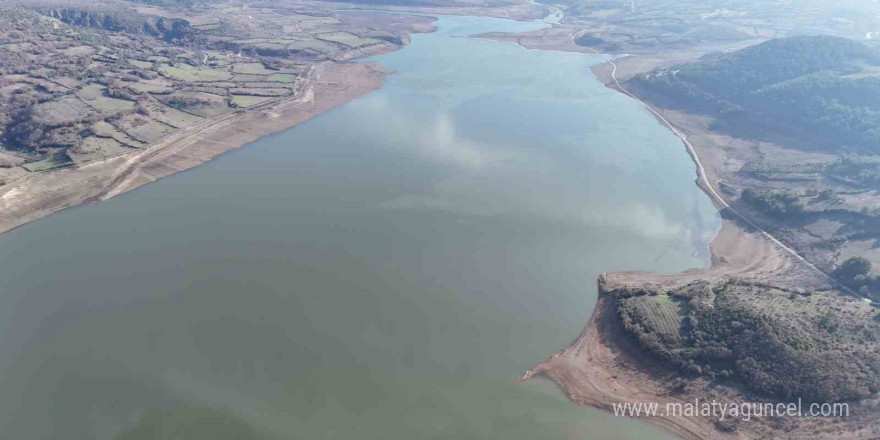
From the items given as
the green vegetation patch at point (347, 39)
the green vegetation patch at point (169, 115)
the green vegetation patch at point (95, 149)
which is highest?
the green vegetation patch at point (347, 39)

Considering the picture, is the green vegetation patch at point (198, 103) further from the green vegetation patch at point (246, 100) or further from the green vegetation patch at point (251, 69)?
the green vegetation patch at point (251, 69)

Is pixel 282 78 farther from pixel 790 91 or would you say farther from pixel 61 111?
pixel 790 91

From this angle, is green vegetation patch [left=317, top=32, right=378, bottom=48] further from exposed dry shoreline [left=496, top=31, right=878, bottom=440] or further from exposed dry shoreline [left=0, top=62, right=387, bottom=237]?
exposed dry shoreline [left=496, top=31, right=878, bottom=440]

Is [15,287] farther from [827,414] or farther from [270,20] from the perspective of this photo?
[270,20]

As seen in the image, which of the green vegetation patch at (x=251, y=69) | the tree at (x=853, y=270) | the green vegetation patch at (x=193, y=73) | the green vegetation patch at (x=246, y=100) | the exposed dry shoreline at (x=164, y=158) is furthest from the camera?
the green vegetation patch at (x=251, y=69)

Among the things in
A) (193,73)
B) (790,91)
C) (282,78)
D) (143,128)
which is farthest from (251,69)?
(790,91)

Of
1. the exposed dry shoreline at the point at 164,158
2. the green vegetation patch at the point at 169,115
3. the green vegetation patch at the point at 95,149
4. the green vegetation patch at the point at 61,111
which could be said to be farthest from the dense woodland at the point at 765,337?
the green vegetation patch at the point at 61,111
